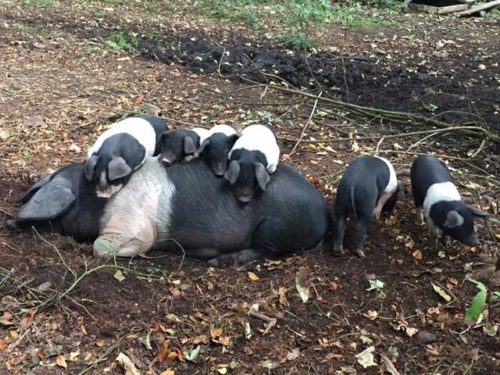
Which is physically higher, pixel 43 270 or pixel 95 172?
pixel 95 172

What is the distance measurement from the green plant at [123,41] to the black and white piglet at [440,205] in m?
3.76

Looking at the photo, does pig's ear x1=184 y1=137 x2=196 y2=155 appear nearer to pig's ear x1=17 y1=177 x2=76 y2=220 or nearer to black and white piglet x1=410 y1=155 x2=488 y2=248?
pig's ear x1=17 y1=177 x2=76 y2=220

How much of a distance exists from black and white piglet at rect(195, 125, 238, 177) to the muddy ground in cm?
58

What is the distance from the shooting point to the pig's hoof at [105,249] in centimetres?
334

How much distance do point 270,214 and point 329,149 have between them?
143 cm

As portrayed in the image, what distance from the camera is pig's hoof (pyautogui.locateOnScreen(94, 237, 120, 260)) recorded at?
10.9 ft

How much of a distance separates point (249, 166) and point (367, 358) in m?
1.25

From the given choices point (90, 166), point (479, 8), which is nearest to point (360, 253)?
point (90, 166)

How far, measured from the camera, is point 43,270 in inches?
123

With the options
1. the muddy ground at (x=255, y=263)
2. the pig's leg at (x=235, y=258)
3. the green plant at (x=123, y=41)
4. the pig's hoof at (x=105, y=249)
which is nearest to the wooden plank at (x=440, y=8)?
the muddy ground at (x=255, y=263)

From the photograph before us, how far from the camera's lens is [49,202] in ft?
11.2

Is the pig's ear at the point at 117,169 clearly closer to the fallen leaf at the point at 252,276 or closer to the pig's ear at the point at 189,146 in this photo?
the pig's ear at the point at 189,146

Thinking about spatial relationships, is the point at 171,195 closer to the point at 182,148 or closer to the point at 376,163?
the point at 182,148

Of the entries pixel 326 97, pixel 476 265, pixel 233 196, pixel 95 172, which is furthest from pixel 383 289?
pixel 326 97
